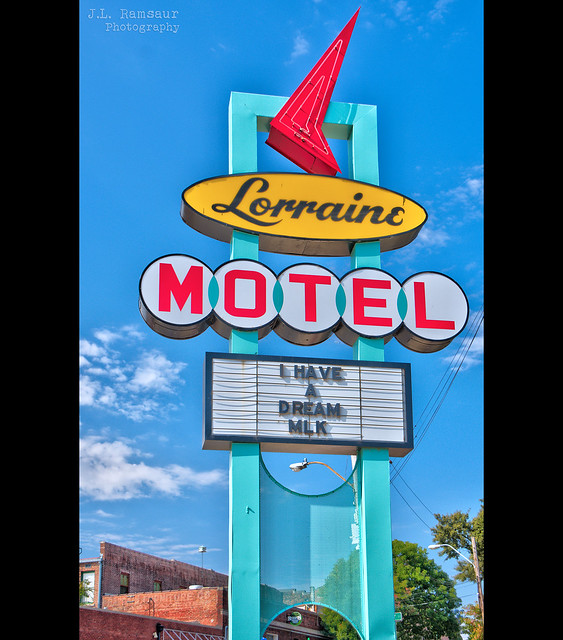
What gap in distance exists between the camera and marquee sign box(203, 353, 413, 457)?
570 inches

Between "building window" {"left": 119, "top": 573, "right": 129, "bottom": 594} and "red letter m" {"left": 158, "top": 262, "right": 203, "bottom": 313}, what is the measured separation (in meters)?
28.0

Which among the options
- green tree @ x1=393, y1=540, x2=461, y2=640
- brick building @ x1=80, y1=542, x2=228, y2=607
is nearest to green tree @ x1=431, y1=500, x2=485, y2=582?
green tree @ x1=393, y1=540, x2=461, y2=640

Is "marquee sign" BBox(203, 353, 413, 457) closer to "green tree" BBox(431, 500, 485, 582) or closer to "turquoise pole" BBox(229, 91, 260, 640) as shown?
"turquoise pole" BBox(229, 91, 260, 640)

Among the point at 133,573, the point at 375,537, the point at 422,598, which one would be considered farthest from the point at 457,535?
the point at 375,537

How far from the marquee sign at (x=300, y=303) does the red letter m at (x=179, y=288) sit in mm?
18

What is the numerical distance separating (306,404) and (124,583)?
2837cm
